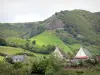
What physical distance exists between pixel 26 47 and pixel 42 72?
314 feet

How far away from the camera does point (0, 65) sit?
2557 inches

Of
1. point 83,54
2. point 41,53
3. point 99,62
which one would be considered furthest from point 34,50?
point 99,62

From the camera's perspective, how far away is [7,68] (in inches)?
2485

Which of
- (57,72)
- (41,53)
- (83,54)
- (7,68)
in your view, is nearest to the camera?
(7,68)

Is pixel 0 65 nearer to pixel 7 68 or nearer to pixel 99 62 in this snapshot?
pixel 7 68

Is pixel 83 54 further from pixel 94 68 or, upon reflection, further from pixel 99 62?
pixel 94 68

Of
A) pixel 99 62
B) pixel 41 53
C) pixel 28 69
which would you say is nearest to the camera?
pixel 28 69

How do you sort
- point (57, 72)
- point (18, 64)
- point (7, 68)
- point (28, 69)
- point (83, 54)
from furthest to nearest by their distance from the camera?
point (83, 54) → point (18, 64) → point (28, 69) → point (57, 72) → point (7, 68)

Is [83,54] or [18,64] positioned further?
[83,54]

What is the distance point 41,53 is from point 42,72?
8684cm

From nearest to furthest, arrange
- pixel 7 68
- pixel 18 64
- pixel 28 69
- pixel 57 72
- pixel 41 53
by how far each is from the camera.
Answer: pixel 7 68 < pixel 57 72 < pixel 28 69 < pixel 18 64 < pixel 41 53

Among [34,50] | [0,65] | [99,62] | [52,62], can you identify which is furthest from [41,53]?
[0,65]

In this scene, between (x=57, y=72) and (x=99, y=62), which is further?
(x=99, y=62)

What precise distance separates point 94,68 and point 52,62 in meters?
10.7
